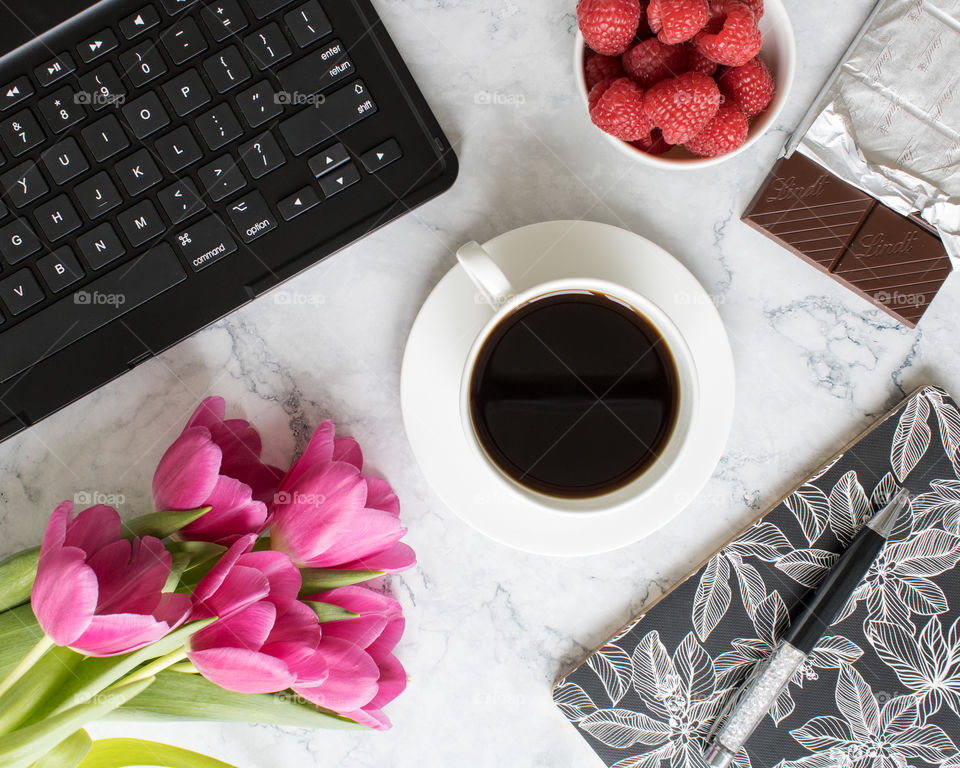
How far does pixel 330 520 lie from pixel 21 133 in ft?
1.28

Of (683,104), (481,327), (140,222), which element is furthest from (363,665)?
(683,104)

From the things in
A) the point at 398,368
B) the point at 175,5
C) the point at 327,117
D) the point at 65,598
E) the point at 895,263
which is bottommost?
the point at 895,263

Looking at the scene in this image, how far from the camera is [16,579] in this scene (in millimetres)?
528

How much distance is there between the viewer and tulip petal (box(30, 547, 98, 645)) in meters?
0.42

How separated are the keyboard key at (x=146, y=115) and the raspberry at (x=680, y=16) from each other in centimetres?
39

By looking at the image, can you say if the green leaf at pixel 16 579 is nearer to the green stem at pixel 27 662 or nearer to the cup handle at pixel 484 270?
the green stem at pixel 27 662

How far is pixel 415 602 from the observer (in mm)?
690

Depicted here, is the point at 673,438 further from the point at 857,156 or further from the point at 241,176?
the point at 241,176

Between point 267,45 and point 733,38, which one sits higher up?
point 267,45

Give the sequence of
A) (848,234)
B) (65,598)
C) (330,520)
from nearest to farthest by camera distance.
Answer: (65,598) → (330,520) → (848,234)

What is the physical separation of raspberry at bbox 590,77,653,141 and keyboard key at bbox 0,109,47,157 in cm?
44

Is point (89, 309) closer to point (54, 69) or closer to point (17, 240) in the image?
point (17, 240)

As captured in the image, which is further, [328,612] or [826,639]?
[826,639]

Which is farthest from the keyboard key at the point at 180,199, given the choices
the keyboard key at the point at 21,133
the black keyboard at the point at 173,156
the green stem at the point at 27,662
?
the green stem at the point at 27,662
